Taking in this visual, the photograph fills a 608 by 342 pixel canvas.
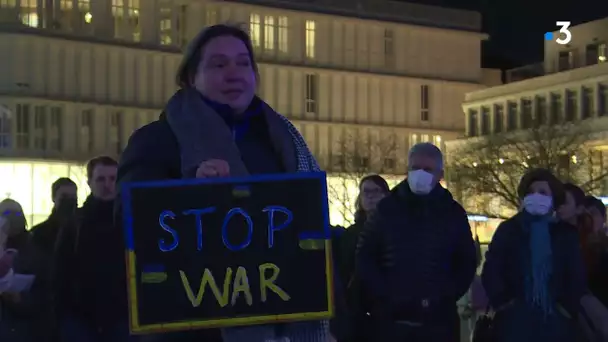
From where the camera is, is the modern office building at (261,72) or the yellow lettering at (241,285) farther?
the modern office building at (261,72)

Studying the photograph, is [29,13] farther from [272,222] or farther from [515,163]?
[272,222]

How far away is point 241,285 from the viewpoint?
340 cm

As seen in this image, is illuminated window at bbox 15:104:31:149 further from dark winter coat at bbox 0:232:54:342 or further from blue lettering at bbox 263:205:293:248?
blue lettering at bbox 263:205:293:248

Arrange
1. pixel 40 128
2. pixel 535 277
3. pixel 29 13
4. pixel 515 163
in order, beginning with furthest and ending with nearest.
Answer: pixel 29 13 → pixel 40 128 → pixel 515 163 → pixel 535 277

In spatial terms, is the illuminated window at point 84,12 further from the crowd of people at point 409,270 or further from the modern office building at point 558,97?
the crowd of people at point 409,270

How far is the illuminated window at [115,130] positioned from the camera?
6544cm

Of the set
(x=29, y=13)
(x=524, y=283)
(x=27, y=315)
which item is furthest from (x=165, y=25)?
(x=524, y=283)

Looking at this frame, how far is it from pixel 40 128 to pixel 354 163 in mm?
17876

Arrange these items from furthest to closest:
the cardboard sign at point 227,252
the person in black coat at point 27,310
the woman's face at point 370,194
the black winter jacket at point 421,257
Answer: the woman's face at point 370,194
the person in black coat at point 27,310
the black winter jacket at point 421,257
the cardboard sign at point 227,252

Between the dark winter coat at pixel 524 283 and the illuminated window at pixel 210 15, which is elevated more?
the illuminated window at pixel 210 15

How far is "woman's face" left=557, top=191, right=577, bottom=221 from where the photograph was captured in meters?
7.62

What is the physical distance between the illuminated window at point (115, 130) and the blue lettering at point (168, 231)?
206 ft

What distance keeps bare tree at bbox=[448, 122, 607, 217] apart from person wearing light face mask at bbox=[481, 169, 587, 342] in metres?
44.2

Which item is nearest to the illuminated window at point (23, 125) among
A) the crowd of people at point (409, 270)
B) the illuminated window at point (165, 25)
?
the illuminated window at point (165, 25)
